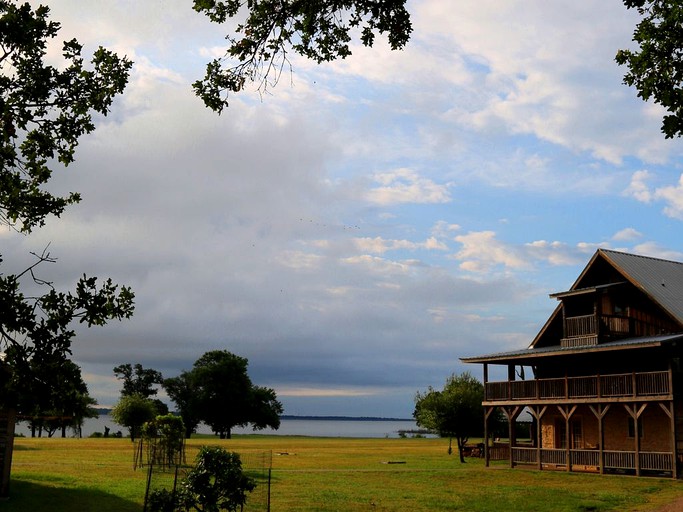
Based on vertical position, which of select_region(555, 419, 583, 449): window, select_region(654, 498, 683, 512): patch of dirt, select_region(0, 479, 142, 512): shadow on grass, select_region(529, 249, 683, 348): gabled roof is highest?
select_region(529, 249, 683, 348): gabled roof

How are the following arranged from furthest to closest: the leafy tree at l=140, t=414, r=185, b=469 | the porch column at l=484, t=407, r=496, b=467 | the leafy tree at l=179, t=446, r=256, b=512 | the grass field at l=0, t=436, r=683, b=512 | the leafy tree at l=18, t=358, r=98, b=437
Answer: the porch column at l=484, t=407, r=496, b=467 < the leafy tree at l=140, t=414, r=185, b=469 < the grass field at l=0, t=436, r=683, b=512 < the leafy tree at l=179, t=446, r=256, b=512 < the leafy tree at l=18, t=358, r=98, b=437

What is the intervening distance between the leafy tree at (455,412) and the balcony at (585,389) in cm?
318

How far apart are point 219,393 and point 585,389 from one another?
232 feet

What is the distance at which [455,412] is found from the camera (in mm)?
47656

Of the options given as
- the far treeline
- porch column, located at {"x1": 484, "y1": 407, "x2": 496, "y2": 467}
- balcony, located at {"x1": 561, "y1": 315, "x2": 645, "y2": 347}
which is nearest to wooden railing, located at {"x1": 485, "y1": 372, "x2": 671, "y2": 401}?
porch column, located at {"x1": 484, "y1": 407, "x2": 496, "y2": 467}

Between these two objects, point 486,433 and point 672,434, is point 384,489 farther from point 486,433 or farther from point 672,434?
point 486,433

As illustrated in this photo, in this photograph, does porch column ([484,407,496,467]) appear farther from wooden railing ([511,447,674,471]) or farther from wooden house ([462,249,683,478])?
wooden railing ([511,447,674,471])

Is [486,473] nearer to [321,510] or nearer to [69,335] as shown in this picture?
[321,510]

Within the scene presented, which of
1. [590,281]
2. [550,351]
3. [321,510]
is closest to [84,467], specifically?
[321,510]

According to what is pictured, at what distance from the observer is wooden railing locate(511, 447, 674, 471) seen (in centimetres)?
3500

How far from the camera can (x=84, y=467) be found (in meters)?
39.5

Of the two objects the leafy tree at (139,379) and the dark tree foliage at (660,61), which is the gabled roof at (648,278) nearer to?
the dark tree foliage at (660,61)

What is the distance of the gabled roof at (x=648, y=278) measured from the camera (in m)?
38.3

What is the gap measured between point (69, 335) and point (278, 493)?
1867 centimetres
